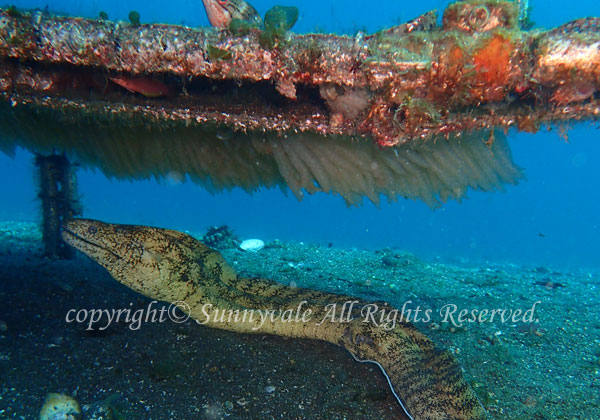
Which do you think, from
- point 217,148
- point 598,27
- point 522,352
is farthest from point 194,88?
point 522,352

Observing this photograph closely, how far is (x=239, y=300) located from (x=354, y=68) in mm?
3048

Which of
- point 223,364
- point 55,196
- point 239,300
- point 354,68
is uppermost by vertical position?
point 354,68

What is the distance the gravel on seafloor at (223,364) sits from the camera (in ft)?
9.96

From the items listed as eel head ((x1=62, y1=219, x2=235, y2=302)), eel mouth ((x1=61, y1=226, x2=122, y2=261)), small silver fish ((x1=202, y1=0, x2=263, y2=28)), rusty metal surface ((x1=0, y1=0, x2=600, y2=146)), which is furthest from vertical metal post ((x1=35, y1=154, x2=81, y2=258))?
small silver fish ((x1=202, y1=0, x2=263, y2=28))

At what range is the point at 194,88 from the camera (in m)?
3.22

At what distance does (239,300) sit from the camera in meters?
4.34

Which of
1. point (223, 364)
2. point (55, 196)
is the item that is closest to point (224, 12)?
point (223, 364)

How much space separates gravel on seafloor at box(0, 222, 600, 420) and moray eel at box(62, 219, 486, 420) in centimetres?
18

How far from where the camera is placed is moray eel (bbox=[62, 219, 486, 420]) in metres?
3.55

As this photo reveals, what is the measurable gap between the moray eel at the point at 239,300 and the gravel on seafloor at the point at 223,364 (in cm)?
18

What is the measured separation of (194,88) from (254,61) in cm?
76

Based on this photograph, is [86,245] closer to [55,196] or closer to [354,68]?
[55,196]

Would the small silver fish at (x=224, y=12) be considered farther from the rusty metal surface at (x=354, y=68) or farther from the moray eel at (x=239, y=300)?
the moray eel at (x=239, y=300)

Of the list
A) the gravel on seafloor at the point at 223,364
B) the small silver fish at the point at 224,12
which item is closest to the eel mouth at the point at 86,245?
the gravel on seafloor at the point at 223,364
